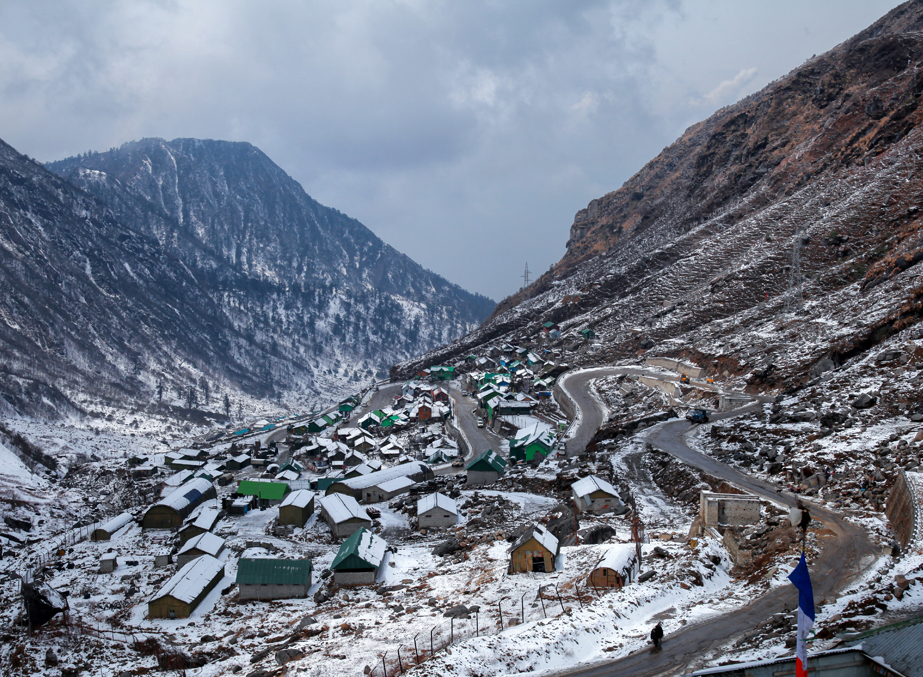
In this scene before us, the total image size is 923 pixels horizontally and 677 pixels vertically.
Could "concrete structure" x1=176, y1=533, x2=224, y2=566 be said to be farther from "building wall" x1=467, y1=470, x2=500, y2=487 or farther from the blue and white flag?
the blue and white flag

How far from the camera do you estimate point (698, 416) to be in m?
39.8

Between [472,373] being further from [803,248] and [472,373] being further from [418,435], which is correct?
[803,248]

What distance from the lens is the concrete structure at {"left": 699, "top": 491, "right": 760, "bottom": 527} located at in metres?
22.7

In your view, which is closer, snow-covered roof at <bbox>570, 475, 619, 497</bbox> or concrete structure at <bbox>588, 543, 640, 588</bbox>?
concrete structure at <bbox>588, 543, 640, 588</bbox>

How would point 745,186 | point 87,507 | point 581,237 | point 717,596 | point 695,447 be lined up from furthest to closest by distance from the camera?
point 581,237 → point 745,186 → point 87,507 → point 695,447 → point 717,596

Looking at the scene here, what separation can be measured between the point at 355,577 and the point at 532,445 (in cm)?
2316

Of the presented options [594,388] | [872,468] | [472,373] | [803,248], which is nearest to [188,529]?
[872,468]

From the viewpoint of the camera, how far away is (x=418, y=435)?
6184cm

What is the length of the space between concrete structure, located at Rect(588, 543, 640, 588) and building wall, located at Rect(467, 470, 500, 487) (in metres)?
22.1

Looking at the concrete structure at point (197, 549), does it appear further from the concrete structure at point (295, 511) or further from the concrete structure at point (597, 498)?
the concrete structure at point (597, 498)

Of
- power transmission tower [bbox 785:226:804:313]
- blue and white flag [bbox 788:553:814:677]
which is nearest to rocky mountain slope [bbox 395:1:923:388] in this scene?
power transmission tower [bbox 785:226:804:313]

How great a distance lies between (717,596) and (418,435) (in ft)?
153

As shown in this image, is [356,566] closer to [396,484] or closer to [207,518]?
[207,518]

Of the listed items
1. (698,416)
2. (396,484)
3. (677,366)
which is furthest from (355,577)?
(677,366)
